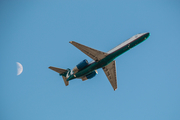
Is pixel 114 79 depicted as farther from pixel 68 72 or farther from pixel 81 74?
pixel 68 72

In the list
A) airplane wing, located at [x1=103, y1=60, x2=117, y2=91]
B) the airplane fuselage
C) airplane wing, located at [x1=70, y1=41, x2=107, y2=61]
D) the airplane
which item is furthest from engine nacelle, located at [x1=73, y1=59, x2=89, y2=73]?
airplane wing, located at [x1=103, y1=60, x2=117, y2=91]

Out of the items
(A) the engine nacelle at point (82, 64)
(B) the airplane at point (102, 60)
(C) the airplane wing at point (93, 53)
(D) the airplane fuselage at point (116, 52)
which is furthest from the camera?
(A) the engine nacelle at point (82, 64)

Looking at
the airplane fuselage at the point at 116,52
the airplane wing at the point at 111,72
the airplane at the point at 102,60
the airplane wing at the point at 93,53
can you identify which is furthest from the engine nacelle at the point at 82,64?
the airplane wing at the point at 111,72

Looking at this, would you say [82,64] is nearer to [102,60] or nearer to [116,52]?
[102,60]

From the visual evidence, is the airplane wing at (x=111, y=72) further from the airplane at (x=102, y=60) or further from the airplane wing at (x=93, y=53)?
the airplane wing at (x=93, y=53)

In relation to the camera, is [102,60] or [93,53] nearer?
[93,53]

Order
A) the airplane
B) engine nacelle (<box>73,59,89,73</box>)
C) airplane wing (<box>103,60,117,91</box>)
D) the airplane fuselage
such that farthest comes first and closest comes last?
airplane wing (<box>103,60,117,91</box>) → engine nacelle (<box>73,59,89,73</box>) → the airplane → the airplane fuselage

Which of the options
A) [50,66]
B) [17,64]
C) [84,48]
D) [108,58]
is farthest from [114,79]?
[17,64]

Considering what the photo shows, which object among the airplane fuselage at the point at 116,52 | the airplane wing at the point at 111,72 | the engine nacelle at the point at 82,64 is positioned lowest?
the airplane wing at the point at 111,72

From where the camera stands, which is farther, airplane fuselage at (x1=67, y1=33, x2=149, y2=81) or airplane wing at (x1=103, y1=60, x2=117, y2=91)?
airplane wing at (x1=103, y1=60, x2=117, y2=91)

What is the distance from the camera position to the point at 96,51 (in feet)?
103

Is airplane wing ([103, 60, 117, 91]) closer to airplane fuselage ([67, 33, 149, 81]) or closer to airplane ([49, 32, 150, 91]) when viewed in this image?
airplane ([49, 32, 150, 91])

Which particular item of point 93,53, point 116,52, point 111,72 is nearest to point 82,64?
point 93,53

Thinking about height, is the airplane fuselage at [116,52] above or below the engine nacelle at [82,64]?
below
